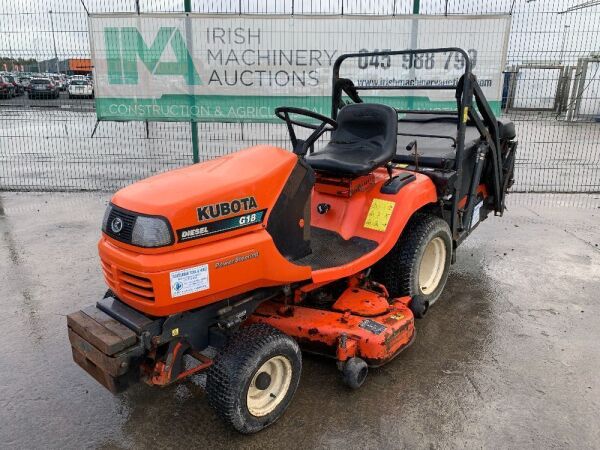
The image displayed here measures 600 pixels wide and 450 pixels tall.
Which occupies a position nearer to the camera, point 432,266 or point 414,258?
point 414,258

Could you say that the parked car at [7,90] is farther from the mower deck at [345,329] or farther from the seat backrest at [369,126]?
the mower deck at [345,329]

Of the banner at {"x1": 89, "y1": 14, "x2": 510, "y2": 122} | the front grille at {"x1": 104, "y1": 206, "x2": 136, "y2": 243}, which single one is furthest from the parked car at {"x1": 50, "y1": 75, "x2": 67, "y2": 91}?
the front grille at {"x1": 104, "y1": 206, "x2": 136, "y2": 243}

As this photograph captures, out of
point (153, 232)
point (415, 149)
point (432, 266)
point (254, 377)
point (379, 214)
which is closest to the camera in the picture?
point (153, 232)

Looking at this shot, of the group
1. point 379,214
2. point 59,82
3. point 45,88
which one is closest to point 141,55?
point 59,82

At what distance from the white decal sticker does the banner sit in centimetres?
473

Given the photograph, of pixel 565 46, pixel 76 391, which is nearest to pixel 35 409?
pixel 76 391

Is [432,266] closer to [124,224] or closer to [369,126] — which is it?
[369,126]

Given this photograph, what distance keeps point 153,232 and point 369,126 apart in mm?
1861

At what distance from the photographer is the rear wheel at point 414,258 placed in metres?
3.51

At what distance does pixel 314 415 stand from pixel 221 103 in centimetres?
496

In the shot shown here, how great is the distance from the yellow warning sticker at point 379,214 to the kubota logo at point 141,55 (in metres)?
4.11

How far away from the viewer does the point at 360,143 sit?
3.56 metres

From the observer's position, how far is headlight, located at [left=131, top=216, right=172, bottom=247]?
2273mm

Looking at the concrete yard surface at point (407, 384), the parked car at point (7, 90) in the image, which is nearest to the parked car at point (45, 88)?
the concrete yard surface at point (407, 384)
